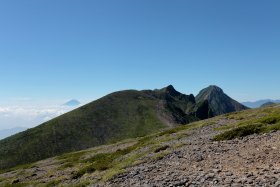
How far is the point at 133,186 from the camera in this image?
24.3 metres

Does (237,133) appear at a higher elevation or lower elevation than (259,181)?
higher

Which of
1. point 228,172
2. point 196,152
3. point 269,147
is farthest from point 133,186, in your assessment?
point 269,147

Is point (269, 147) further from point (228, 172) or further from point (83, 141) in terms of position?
point (83, 141)

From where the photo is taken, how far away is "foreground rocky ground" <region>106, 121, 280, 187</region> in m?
20.0

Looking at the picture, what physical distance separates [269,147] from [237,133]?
30.6 feet

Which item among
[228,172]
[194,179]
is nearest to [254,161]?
[228,172]

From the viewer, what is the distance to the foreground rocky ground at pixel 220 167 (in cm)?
1997

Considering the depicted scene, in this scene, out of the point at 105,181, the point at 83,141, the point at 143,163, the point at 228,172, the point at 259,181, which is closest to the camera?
the point at 259,181

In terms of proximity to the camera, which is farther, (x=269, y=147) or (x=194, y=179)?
(x=269, y=147)

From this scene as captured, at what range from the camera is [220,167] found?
23578mm

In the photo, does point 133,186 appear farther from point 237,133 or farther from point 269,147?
point 237,133

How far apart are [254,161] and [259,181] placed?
5772 mm

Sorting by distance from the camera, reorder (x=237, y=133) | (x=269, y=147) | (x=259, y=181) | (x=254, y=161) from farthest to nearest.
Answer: (x=237, y=133)
(x=269, y=147)
(x=254, y=161)
(x=259, y=181)

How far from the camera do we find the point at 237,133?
36.4 metres
